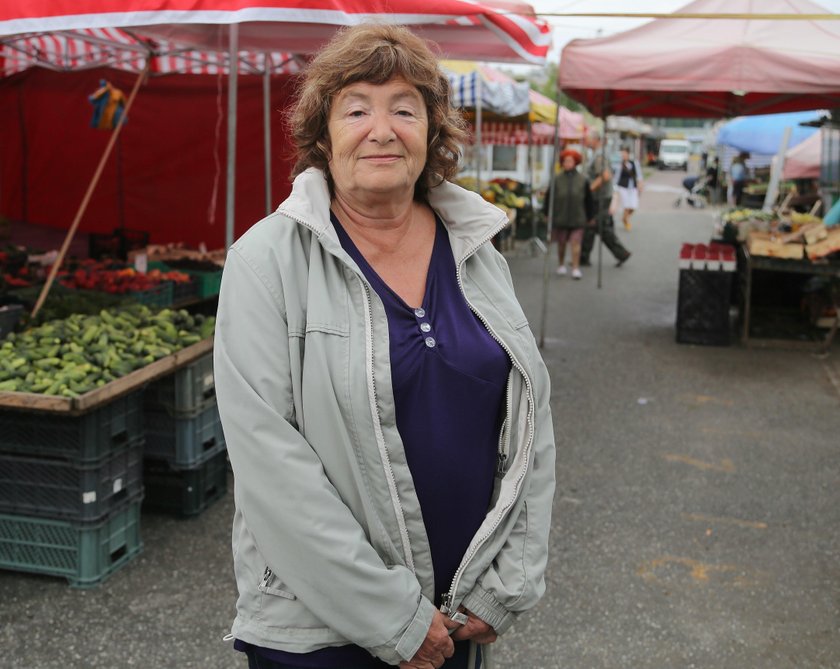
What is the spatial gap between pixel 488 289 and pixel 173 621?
2.47 m

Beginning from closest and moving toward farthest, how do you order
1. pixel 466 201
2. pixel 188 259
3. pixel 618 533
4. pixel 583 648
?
1. pixel 466 201
2. pixel 583 648
3. pixel 618 533
4. pixel 188 259

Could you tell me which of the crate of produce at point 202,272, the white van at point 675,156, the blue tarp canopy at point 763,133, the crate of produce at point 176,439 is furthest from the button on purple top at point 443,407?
the white van at point 675,156

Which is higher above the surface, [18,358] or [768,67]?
[768,67]

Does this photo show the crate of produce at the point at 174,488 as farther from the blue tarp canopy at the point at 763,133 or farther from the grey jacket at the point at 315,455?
the blue tarp canopy at the point at 763,133

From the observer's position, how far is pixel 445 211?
7.11 feet

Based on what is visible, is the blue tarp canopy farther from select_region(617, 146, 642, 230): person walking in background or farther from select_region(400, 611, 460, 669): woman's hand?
select_region(400, 611, 460, 669): woman's hand

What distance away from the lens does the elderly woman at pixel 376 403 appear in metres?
1.79

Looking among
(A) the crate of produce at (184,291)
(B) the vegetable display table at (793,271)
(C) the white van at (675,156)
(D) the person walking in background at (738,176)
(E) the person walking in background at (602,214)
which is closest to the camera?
(A) the crate of produce at (184,291)

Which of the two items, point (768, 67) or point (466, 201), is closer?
point (466, 201)

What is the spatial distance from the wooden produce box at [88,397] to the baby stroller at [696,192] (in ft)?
97.8

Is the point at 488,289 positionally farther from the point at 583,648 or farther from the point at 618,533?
the point at 618,533

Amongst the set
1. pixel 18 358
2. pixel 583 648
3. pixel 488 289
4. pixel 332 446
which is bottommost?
pixel 583 648

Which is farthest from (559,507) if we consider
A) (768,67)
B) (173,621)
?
(768,67)

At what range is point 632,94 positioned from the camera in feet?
34.8
